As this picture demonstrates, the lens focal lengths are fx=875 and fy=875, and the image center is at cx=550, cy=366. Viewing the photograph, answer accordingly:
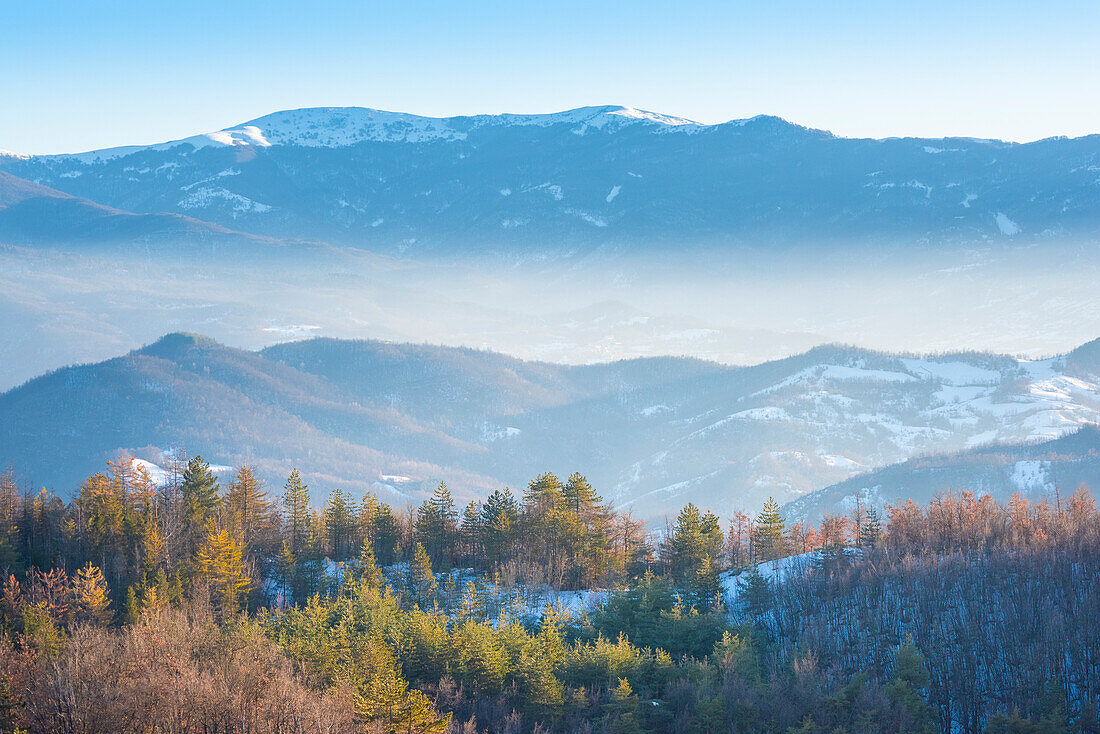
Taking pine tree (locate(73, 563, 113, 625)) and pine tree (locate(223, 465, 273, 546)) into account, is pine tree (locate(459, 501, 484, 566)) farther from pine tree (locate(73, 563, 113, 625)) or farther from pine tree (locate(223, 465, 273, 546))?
pine tree (locate(73, 563, 113, 625))

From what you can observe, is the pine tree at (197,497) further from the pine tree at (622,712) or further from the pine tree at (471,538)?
the pine tree at (622,712)

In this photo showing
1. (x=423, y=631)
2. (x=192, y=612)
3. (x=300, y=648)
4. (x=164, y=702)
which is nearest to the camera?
(x=164, y=702)

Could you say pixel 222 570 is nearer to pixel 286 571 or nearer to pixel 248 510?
pixel 286 571

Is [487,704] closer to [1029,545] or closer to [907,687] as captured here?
[907,687]

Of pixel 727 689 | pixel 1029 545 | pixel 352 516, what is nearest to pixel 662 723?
pixel 727 689

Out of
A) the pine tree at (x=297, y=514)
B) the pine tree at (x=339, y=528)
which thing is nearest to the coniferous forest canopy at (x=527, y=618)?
the pine tree at (x=339, y=528)

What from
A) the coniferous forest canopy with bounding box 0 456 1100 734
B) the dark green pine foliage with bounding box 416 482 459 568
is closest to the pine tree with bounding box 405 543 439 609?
the coniferous forest canopy with bounding box 0 456 1100 734
